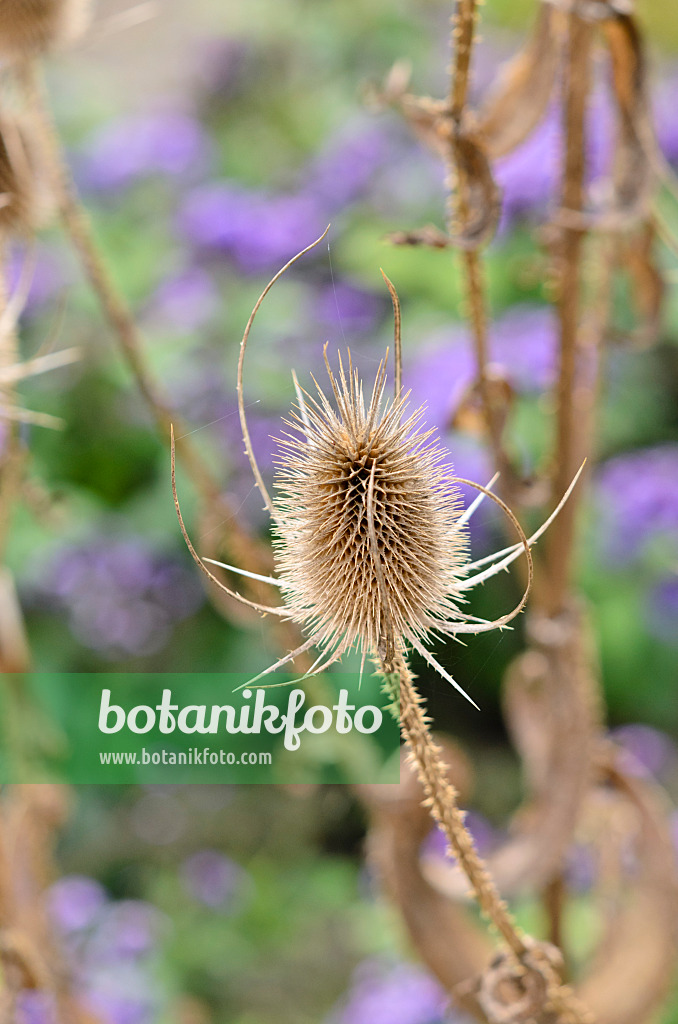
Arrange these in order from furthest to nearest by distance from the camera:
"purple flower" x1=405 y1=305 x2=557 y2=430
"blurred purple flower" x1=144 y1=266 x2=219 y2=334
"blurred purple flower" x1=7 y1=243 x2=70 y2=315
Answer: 1. "blurred purple flower" x1=7 y1=243 x2=70 y2=315
2. "blurred purple flower" x1=144 y1=266 x2=219 y2=334
3. "purple flower" x1=405 y1=305 x2=557 y2=430

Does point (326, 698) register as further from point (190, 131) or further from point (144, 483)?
point (190, 131)

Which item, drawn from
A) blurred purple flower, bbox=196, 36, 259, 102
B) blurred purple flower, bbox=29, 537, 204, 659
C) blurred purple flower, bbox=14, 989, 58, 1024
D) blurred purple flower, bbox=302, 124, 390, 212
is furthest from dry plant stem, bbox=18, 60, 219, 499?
blurred purple flower, bbox=196, 36, 259, 102

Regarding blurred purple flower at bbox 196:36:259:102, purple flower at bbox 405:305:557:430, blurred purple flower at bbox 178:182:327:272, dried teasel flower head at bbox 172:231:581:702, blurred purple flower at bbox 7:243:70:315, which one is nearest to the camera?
dried teasel flower head at bbox 172:231:581:702

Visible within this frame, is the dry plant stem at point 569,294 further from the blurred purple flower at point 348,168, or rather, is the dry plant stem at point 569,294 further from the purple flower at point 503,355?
the blurred purple flower at point 348,168

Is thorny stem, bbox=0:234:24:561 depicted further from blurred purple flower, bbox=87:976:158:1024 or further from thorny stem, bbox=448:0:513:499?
blurred purple flower, bbox=87:976:158:1024

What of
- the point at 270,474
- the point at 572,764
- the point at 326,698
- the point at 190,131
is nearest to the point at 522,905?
the point at 572,764

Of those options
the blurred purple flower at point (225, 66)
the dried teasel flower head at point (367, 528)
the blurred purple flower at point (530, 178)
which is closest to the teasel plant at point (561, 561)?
the dried teasel flower head at point (367, 528)
